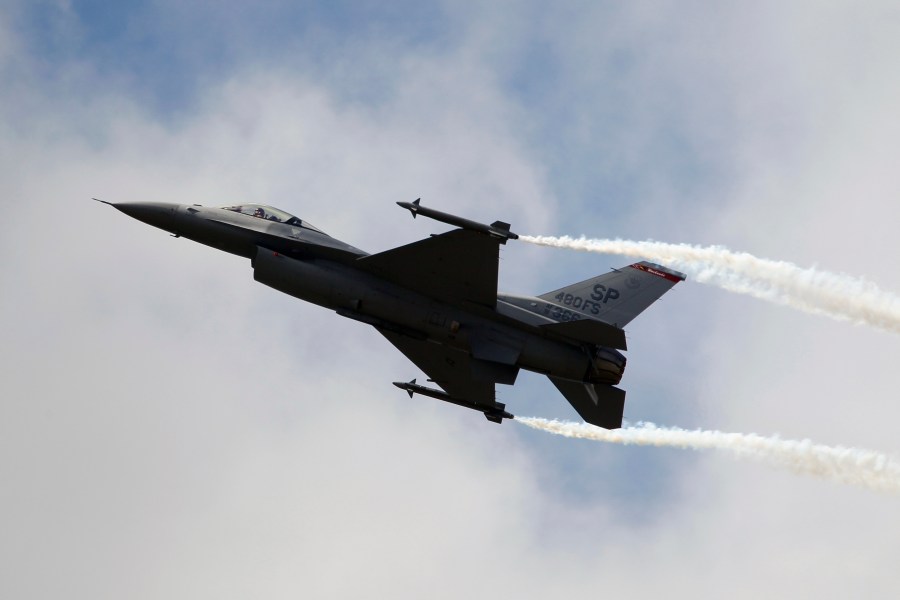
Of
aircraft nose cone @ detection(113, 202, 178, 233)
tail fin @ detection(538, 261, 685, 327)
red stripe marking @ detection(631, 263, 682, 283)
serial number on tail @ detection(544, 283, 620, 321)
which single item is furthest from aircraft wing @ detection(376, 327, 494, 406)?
aircraft nose cone @ detection(113, 202, 178, 233)

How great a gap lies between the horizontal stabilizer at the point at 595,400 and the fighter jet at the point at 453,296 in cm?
3

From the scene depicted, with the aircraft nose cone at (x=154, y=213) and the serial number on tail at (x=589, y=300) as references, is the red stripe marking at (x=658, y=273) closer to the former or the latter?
the serial number on tail at (x=589, y=300)

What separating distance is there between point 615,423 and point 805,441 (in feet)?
18.4

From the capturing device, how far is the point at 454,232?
38.9 meters

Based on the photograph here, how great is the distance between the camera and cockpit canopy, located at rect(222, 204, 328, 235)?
4097 centimetres

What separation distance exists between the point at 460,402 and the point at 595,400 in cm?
377

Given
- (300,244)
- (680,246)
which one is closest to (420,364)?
(300,244)

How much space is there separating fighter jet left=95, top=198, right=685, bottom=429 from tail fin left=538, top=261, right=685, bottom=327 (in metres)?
0.03

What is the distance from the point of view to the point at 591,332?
1544 inches

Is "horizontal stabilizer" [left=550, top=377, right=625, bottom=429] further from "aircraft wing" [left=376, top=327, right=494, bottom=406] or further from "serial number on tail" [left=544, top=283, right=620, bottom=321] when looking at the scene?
"aircraft wing" [left=376, top=327, right=494, bottom=406]

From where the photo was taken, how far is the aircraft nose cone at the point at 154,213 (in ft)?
134

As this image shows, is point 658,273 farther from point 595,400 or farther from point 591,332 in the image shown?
point 595,400

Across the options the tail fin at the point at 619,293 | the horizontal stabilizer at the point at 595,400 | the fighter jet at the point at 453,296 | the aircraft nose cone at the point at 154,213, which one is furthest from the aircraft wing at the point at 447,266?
the aircraft nose cone at the point at 154,213

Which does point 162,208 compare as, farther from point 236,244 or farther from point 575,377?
point 575,377
